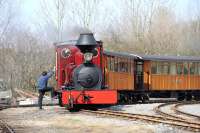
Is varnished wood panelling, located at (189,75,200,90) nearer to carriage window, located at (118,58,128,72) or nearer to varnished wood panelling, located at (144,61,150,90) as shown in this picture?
varnished wood panelling, located at (144,61,150,90)

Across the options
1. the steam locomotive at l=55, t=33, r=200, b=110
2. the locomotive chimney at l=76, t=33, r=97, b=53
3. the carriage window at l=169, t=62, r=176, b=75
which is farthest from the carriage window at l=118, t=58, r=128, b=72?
the locomotive chimney at l=76, t=33, r=97, b=53

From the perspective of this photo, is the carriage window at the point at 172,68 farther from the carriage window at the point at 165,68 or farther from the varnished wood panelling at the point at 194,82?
the varnished wood panelling at the point at 194,82

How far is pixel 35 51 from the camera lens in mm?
50156

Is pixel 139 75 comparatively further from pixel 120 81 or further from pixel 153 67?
pixel 120 81

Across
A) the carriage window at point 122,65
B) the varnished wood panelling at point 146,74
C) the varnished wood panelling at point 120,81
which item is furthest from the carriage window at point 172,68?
the carriage window at point 122,65

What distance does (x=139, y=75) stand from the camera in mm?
27797

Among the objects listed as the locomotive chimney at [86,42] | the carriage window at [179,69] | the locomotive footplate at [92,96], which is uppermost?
the locomotive chimney at [86,42]

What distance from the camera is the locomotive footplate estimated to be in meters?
16.9

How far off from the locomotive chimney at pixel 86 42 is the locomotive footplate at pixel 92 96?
1.66 m

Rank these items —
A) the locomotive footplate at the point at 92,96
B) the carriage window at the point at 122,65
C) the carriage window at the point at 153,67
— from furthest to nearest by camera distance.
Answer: the carriage window at the point at 153,67, the carriage window at the point at 122,65, the locomotive footplate at the point at 92,96

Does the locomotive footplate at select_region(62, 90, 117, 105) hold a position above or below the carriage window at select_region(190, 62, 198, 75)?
below

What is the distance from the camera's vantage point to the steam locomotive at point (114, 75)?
17.0 metres

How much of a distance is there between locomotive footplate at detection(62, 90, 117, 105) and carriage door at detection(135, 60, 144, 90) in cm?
1036

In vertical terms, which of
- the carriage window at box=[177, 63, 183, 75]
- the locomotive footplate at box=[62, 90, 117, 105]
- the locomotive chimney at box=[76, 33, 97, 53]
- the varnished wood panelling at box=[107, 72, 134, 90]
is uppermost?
the locomotive chimney at box=[76, 33, 97, 53]
